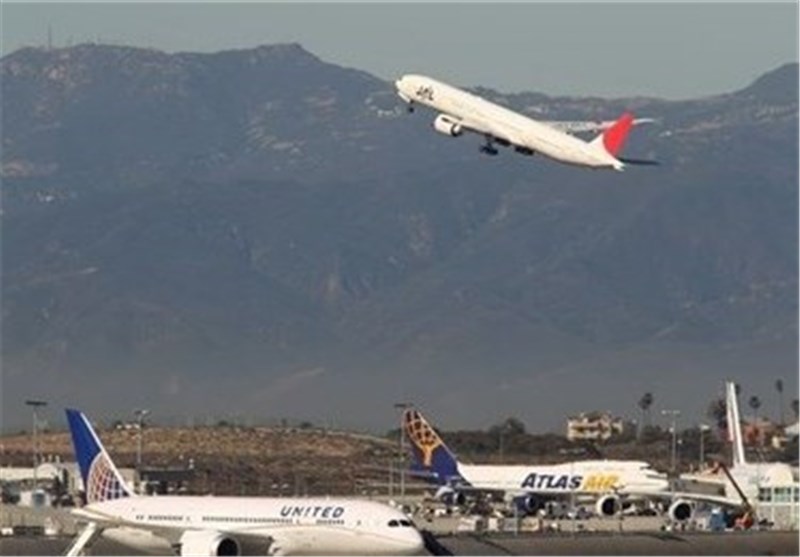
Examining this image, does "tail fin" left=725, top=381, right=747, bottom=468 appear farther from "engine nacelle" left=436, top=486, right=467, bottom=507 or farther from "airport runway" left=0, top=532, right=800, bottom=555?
"airport runway" left=0, top=532, right=800, bottom=555

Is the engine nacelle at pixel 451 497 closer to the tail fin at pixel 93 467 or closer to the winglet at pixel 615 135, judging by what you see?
the winglet at pixel 615 135

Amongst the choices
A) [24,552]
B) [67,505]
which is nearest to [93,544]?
[24,552]

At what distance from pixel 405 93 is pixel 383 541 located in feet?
189

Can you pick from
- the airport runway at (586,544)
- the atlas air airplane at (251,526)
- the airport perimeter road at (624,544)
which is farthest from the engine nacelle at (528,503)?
the atlas air airplane at (251,526)

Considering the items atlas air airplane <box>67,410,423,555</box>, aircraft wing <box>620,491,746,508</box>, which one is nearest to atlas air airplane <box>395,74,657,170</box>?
aircraft wing <box>620,491,746,508</box>

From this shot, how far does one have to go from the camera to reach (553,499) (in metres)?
182

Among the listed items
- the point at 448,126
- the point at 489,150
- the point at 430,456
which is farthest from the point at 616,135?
the point at 430,456

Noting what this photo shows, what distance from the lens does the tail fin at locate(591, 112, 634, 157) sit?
153 metres

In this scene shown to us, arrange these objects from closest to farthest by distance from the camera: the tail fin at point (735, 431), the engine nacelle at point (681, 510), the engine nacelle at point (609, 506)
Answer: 1. the engine nacelle at point (681, 510)
2. the engine nacelle at point (609, 506)
3. the tail fin at point (735, 431)

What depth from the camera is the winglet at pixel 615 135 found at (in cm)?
15312

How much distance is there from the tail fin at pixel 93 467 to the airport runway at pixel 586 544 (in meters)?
2.40

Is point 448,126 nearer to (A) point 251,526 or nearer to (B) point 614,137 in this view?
(B) point 614,137

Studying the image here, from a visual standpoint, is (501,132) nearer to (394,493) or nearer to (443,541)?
(443,541)

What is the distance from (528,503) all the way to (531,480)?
4040 mm
